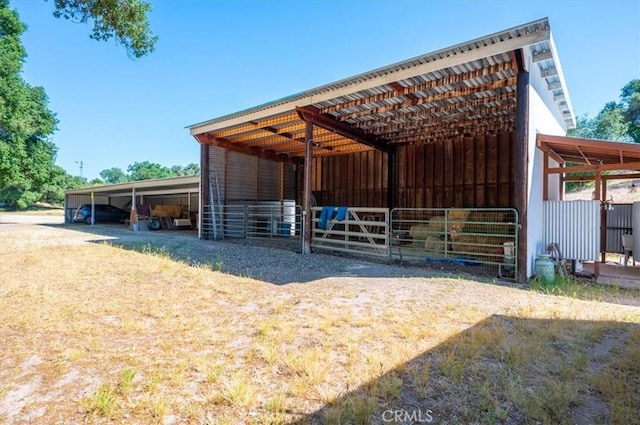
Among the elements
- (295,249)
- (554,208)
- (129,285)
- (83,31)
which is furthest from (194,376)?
(554,208)

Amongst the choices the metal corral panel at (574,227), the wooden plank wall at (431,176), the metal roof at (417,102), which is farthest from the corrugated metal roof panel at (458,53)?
the wooden plank wall at (431,176)

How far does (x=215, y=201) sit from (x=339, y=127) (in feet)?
18.3

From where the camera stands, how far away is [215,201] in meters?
12.3

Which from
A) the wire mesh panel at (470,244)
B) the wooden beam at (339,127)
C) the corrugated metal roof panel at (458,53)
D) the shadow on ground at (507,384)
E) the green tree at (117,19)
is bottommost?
the shadow on ground at (507,384)

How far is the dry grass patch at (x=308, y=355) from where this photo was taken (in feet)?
6.57

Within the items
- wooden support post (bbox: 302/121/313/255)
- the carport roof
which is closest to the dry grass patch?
wooden support post (bbox: 302/121/313/255)

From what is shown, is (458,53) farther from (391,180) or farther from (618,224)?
(391,180)

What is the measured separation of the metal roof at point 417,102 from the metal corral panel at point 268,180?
1398 millimetres

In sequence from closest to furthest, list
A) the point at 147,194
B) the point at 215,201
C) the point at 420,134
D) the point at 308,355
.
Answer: the point at 308,355, the point at 420,134, the point at 215,201, the point at 147,194

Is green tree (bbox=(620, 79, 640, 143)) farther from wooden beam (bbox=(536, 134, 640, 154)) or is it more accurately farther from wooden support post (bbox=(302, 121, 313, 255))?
wooden support post (bbox=(302, 121, 313, 255))

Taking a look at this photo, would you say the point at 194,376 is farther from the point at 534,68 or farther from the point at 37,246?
the point at 37,246

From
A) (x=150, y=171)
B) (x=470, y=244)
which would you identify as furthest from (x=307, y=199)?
(x=150, y=171)

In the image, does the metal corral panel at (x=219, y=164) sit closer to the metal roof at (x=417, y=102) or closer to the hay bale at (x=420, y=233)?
the metal roof at (x=417, y=102)

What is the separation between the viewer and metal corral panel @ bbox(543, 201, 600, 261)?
6527mm
